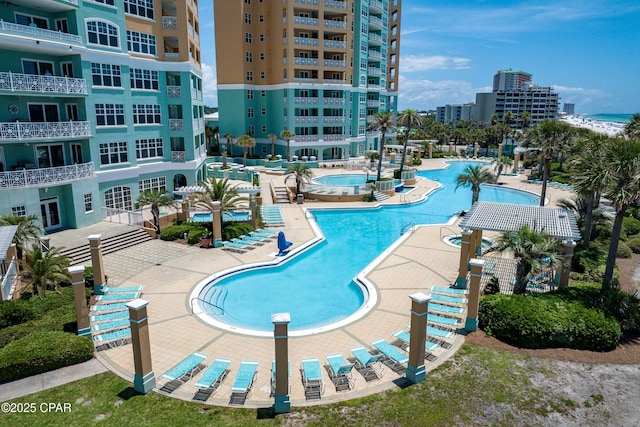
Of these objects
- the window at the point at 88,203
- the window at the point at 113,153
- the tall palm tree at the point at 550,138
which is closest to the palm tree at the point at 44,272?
the window at the point at 88,203

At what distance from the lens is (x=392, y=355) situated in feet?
46.7

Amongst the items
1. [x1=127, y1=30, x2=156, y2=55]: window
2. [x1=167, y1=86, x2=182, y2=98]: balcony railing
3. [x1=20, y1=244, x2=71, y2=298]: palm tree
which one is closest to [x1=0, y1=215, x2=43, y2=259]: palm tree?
[x1=20, y1=244, x2=71, y2=298]: palm tree

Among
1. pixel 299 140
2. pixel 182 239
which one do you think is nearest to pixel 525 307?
pixel 182 239

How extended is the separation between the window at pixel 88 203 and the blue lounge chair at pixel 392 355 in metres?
22.8

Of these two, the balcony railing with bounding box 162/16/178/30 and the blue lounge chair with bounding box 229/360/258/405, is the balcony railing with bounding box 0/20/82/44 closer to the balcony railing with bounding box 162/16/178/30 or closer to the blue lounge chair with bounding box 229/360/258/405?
the balcony railing with bounding box 162/16/178/30

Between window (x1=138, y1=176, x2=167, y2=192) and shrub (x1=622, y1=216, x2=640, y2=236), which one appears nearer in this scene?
shrub (x1=622, y1=216, x2=640, y2=236)

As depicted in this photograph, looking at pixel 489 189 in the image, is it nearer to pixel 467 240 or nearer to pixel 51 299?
pixel 467 240

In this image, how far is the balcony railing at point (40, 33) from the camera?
23.4m

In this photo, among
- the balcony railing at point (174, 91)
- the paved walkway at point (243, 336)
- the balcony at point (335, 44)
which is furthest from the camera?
the balcony at point (335, 44)

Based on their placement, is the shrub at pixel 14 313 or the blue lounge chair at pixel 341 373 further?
the shrub at pixel 14 313

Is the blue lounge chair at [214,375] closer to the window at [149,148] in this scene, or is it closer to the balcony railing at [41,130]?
the balcony railing at [41,130]

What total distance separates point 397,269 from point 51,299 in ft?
55.1

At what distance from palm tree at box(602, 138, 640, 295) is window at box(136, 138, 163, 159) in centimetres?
3219

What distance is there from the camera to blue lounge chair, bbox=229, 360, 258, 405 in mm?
12117
